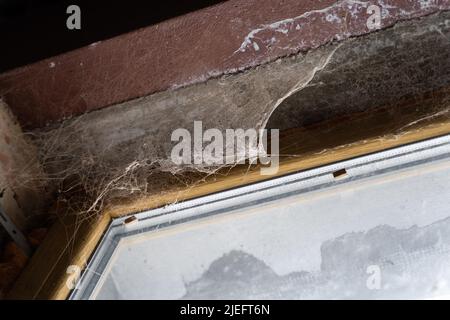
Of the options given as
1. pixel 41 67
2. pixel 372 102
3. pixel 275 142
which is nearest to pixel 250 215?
pixel 275 142

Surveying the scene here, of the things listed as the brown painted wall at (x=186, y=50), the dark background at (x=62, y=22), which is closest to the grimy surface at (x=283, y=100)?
the brown painted wall at (x=186, y=50)

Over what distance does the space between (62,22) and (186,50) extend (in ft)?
1.15

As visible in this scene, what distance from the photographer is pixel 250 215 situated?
1510mm

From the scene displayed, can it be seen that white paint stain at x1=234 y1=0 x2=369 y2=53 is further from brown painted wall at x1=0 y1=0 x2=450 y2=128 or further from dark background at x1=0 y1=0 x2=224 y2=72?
dark background at x1=0 y1=0 x2=224 y2=72

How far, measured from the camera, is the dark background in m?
1.14

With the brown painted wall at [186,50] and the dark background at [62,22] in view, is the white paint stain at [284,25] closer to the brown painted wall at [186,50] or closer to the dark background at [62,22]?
the brown painted wall at [186,50]

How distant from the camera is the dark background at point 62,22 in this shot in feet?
3.75

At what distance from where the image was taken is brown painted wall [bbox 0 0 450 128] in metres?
1.13

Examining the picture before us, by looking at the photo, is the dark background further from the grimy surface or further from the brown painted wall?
the grimy surface

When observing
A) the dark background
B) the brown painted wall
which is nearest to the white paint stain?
the brown painted wall

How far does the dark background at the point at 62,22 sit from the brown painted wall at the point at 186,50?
0.02 m

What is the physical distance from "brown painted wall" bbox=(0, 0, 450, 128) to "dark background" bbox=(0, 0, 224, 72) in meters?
0.02

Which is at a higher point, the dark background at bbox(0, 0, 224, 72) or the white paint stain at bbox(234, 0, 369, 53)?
the white paint stain at bbox(234, 0, 369, 53)

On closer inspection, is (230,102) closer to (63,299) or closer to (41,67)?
(41,67)
